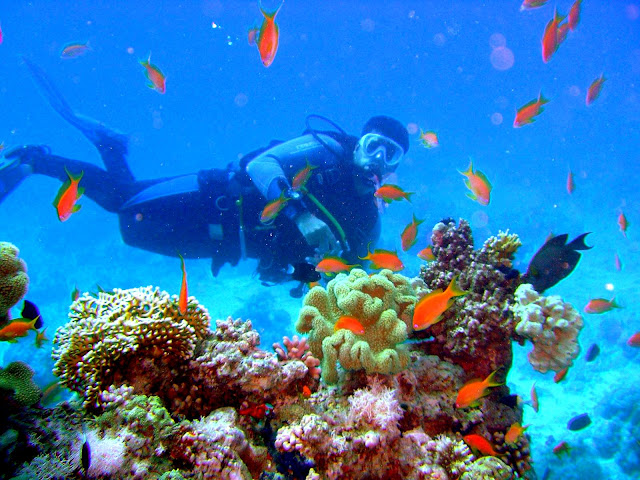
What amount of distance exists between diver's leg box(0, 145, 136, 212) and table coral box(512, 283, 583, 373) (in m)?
9.83

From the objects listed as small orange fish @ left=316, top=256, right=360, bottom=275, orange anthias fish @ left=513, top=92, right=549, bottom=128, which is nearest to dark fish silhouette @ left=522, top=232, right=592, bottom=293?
small orange fish @ left=316, top=256, right=360, bottom=275

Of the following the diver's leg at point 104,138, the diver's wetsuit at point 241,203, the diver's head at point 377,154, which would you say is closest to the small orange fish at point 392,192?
the diver's wetsuit at point 241,203

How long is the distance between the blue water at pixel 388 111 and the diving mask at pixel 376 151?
804cm

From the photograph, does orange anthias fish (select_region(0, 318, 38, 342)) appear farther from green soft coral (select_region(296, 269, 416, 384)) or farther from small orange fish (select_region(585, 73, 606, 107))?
small orange fish (select_region(585, 73, 606, 107))

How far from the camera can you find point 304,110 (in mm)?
94438

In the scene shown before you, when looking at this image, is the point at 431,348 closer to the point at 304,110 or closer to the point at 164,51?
the point at 164,51

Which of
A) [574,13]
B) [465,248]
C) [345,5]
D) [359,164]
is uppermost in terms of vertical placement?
[345,5]

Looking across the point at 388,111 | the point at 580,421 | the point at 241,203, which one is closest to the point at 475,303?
the point at 241,203

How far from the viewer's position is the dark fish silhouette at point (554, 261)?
316cm

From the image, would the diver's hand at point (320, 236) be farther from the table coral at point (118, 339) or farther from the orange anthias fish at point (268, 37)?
the table coral at point (118, 339)

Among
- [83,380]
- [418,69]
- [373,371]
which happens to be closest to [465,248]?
[373,371]

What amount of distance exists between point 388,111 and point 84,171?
94.0 m

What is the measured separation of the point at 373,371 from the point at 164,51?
90953 mm

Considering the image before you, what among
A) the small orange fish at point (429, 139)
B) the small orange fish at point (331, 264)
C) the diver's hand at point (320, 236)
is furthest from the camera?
the small orange fish at point (429, 139)
